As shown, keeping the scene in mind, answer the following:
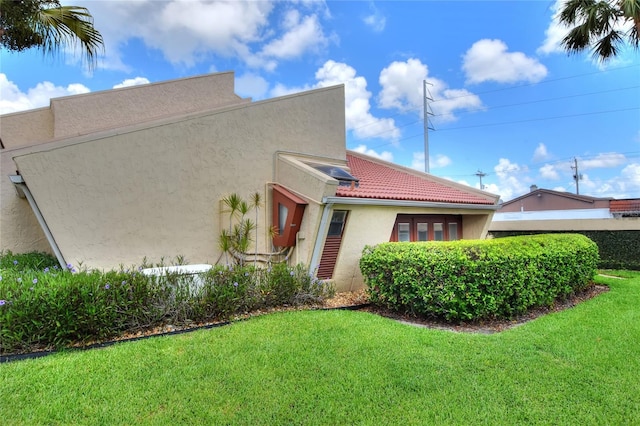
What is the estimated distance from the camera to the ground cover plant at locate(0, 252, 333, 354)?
18.2 ft

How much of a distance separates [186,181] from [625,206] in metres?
28.2

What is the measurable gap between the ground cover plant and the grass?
633mm

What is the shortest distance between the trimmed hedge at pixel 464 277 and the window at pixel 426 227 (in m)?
3.82

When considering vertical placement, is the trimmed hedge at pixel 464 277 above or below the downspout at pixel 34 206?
below

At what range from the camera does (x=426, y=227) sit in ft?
45.6

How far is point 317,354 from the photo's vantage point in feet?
18.1

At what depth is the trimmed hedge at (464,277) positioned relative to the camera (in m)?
7.83

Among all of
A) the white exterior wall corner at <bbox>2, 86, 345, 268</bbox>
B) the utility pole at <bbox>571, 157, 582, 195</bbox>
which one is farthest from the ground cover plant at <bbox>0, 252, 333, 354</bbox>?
the utility pole at <bbox>571, 157, 582, 195</bbox>

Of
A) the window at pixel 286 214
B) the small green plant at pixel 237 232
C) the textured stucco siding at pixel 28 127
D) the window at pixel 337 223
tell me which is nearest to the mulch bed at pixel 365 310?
the window at pixel 337 223

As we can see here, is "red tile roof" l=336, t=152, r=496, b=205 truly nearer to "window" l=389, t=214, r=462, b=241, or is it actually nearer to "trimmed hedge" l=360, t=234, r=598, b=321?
"window" l=389, t=214, r=462, b=241

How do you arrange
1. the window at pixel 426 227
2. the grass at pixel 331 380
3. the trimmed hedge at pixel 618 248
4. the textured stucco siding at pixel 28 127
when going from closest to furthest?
1. the grass at pixel 331 380
2. the textured stucco siding at pixel 28 127
3. the window at pixel 426 227
4. the trimmed hedge at pixel 618 248

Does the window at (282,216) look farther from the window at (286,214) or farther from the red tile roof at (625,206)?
the red tile roof at (625,206)

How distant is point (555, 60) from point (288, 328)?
18543mm

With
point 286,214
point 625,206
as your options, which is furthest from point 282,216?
point 625,206
